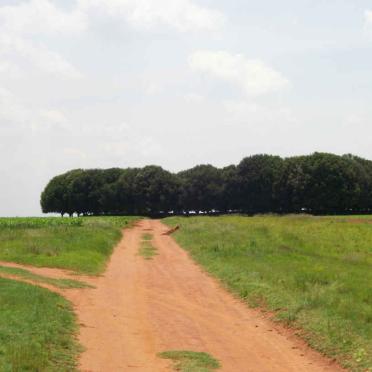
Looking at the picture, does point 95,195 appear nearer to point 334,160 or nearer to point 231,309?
point 334,160

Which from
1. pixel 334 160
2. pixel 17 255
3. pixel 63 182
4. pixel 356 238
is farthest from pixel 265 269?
pixel 63 182

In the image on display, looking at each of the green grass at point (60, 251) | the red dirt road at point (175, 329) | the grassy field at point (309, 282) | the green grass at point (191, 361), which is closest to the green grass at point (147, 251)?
the green grass at point (60, 251)

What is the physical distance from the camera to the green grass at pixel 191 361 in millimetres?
10070

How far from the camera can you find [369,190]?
104250 millimetres

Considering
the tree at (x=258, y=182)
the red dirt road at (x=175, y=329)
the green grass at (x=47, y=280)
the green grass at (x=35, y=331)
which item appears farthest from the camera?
the tree at (x=258, y=182)

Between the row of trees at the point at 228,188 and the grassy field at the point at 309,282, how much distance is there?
62234 mm

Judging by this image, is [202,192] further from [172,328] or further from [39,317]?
[39,317]

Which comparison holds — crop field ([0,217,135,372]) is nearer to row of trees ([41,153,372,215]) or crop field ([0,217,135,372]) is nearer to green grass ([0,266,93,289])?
green grass ([0,266,93,289])

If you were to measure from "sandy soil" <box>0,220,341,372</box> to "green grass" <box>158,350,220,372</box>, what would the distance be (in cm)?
21

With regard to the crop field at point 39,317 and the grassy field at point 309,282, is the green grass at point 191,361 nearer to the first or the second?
the crop field at point 39,317

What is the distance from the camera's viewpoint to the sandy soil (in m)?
10.8

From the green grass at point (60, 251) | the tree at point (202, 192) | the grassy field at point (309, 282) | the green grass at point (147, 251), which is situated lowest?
the grassy field at point (309, 282)

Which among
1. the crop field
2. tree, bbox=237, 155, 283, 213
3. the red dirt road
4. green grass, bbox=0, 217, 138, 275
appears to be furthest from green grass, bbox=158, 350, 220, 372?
tree, bbox=237, 155, 283, 213

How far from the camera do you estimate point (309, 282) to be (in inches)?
732
